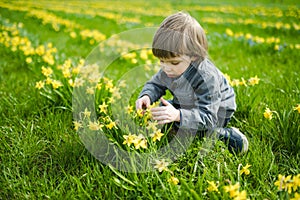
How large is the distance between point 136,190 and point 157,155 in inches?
10.5

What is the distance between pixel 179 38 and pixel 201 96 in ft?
1.46

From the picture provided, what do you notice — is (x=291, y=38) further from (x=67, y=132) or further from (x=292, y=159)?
(x=67, y=132)

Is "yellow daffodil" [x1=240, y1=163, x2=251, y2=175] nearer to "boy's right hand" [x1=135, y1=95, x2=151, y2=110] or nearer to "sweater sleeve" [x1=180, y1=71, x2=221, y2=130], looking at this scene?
"sweater sleeve" [x1=180, y1=71, x2=221, y2=130]

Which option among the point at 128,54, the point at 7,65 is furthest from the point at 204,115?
the point at 7,65

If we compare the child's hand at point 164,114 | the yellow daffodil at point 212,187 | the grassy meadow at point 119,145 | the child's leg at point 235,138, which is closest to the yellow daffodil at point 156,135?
the grassy meadow at point 119,145

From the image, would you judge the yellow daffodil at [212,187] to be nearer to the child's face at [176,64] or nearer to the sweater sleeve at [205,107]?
the sweater sleeve at [205,107]

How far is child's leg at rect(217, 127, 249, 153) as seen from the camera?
2.42 metres

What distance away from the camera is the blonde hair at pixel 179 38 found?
230cm

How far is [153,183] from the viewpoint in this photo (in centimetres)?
189

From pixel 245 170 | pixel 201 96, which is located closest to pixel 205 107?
pixel 201 96

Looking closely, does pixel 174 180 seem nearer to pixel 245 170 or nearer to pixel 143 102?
pixel 245 170

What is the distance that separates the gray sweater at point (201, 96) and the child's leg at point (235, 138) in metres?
0.08

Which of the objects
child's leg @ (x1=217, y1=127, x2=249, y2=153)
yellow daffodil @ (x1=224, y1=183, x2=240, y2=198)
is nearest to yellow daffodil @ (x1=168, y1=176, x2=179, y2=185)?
yellow daffodil @ (x1=224, y1=183, x2=240, y2=198)

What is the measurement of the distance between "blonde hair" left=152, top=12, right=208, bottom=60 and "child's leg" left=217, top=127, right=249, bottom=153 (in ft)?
2.00
